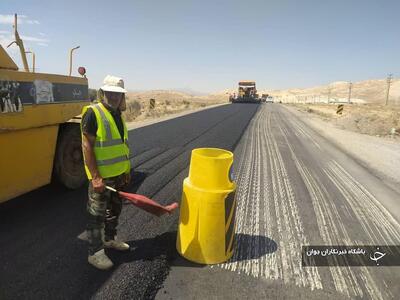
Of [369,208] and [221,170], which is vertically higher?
[221,170]

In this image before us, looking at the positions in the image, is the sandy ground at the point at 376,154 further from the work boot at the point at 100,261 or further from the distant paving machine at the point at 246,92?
the distant paving machine at the point at 246,92

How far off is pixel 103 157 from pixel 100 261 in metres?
1.10

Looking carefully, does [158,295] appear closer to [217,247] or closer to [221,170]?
[217,247]

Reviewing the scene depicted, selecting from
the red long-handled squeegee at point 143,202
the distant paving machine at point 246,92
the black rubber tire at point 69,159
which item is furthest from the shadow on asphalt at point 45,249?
the distant paving machine at point 246,92

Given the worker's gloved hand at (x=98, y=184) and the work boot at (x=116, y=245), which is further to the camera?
the work boot at (x=116, y=245)

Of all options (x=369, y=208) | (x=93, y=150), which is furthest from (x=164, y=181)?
(x=369, y=208)

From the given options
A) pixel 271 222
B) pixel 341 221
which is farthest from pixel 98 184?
pixel 341 221

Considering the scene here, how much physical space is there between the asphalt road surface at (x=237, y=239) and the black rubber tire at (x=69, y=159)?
226 millimetres

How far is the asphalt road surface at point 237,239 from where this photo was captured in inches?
123

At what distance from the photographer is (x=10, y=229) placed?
160 inches

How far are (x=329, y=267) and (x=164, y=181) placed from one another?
3.48 metres

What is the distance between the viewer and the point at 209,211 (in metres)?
3.46

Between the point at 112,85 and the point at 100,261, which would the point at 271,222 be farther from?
the point at 112,85

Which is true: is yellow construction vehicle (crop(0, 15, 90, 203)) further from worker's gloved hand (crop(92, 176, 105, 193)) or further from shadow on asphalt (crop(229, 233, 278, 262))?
shadow on asphalt (crop(229, 233, 278, 262))
